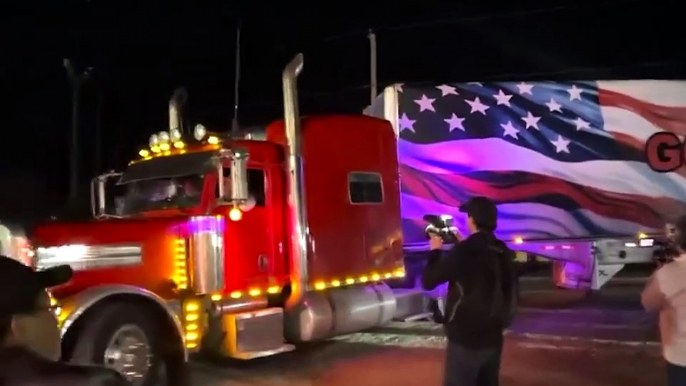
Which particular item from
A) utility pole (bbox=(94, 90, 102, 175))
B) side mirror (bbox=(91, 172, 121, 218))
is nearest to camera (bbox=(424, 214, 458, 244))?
side mirror (bbox=(91, 172, 121, 218))

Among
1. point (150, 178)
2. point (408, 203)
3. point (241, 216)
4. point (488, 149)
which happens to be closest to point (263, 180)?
point (241, 216)

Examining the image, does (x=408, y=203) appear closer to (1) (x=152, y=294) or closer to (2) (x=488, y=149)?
(2) (x=488, y=149)

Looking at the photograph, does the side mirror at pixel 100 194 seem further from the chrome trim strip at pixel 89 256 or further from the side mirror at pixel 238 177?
the side mirror at pixel 238 177

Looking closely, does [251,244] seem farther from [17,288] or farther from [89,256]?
[17,288]

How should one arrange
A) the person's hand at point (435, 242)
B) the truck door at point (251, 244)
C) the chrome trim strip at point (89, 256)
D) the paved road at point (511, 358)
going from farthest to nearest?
the paved road at point (511, 358) → the truck door at point (251, 244) → the chrome trim strip at point (89, 256) → the person's hand at point (435, 242)

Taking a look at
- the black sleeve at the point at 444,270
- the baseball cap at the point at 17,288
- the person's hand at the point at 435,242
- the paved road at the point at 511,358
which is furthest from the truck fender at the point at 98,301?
the baseball cap at the point at 17,288

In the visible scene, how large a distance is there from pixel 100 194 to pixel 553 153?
20.1ft

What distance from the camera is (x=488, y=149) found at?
12039 millimetres

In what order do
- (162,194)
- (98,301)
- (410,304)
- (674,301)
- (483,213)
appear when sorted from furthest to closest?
1. (410,304)
2. (162,194)
3. (98,301)
4. (483,213)
5. (674,301)

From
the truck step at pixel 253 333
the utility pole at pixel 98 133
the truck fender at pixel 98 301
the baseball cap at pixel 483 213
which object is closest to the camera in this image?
the baseball cap at pixel 483 213

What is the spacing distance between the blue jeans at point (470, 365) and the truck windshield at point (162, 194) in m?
3.86

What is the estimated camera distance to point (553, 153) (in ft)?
40.2

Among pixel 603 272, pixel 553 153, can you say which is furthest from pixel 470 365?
pixel 603 272

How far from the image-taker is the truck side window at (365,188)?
1020 cm
